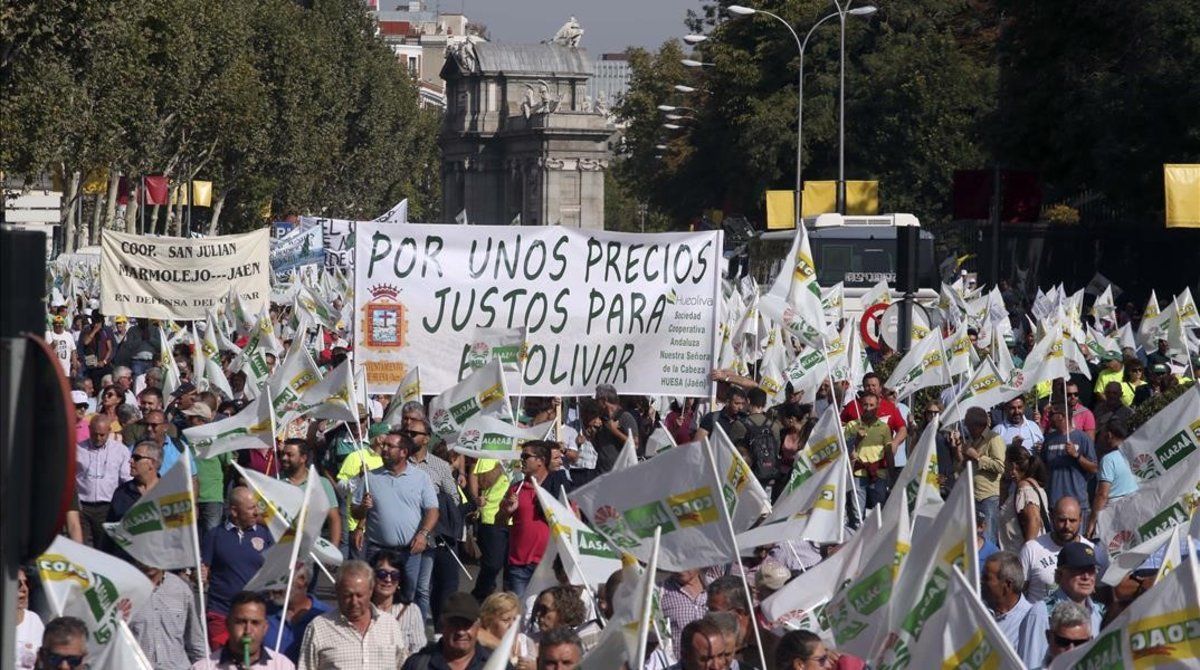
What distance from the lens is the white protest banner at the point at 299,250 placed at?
3834 cm

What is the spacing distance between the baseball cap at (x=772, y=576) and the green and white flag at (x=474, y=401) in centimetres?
422

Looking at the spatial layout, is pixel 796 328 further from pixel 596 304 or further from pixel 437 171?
pixel 437 171

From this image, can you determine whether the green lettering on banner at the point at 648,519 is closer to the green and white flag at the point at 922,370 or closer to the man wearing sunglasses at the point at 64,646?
the man wearing sunglasses at the point at 64,646

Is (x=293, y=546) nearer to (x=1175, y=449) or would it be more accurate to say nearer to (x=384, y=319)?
(x=1175, y=449)

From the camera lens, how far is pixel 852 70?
222ft

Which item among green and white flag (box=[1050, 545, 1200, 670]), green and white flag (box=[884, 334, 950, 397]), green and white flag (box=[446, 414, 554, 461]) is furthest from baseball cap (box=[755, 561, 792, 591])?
green and white flag (box=[884, 334, 950, 397])

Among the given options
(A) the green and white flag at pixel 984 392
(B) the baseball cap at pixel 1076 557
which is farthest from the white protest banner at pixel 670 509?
(A) the green and white flag at pixel 984 392

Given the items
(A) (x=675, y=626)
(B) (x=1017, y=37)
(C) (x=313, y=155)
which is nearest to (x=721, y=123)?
(C) (x=313, y=155)

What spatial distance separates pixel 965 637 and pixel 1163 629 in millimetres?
537

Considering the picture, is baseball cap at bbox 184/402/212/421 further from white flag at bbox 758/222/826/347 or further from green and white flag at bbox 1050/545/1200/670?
green and white flag at bbox 1050/545/1200/670

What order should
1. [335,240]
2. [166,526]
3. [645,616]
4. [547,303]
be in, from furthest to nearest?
[335,240]
[547,303]
[166,526]
[645,616]

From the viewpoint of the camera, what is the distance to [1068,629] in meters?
7.73

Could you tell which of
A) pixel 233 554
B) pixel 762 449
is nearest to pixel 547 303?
pixel 762 449

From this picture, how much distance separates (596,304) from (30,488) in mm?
11116
